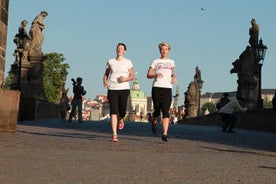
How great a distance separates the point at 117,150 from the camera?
9.37 m

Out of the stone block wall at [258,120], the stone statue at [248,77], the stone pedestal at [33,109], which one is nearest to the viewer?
the stone block wall at [258,120]

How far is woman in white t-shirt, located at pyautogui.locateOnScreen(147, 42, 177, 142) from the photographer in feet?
37.4

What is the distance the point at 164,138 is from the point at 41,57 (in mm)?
16838

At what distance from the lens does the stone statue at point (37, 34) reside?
27.5m

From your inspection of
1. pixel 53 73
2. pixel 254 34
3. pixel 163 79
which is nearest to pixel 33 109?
pixel 254 34

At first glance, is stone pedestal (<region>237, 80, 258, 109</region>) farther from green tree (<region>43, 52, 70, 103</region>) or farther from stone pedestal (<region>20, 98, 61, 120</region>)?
green tree (<region>43, 52, 70, 103</region>)

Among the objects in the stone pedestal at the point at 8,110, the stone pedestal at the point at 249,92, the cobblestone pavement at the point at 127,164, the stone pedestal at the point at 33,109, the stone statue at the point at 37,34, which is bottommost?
the cobblestone pavement at the point at 127,164

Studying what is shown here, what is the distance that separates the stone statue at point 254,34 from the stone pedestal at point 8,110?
14.8 metres

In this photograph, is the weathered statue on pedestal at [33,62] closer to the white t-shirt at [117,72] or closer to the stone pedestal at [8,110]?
the stone pedestal at [8,110]

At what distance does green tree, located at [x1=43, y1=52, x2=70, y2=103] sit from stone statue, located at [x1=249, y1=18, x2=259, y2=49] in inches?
2036

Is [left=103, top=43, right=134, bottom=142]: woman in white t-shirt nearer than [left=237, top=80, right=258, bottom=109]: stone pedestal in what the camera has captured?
Yes

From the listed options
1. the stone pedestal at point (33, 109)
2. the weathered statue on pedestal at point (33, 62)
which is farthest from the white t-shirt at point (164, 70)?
the weathered statue on pedestal at point (33, 62)

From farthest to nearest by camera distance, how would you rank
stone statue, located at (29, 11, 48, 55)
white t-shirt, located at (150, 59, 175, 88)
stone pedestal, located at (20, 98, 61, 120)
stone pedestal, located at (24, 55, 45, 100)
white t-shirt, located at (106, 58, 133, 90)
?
stone pedestal, located at (24, 55, 45, 100), stone statue, located at (29, 11, 48, 55), stone pedestal, located at (20, 98, 61, 120), white t-shirt, located at (150, 59, 175, 88), white t-shirt, located at (106, 58, 133, 90)

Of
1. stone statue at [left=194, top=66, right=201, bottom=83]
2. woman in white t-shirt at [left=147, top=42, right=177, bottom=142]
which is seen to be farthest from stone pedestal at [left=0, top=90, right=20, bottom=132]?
stone statue at [left=194, top=66, right=201, bottom=83]
